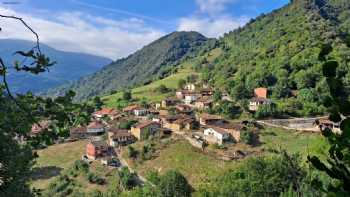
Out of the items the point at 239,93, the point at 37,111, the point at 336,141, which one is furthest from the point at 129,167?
the point at 336,141

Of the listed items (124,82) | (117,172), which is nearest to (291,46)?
(117,172)

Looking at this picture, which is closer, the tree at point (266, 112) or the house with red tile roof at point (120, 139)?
the house with red tile roof at point (120, 139)

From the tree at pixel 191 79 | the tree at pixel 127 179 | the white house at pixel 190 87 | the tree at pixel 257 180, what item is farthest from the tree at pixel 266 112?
the tree at pixel 191 79

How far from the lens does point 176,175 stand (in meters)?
32.8

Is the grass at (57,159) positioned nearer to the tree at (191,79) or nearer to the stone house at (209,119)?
the stone house at (209,119)

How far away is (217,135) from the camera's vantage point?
1774 inches

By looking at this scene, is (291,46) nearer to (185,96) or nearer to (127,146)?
(185,96)

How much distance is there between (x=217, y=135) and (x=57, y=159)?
18.1 meters

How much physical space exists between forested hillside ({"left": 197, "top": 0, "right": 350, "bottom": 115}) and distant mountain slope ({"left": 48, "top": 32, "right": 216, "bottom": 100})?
5949 cm

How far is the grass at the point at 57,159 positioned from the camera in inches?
1668

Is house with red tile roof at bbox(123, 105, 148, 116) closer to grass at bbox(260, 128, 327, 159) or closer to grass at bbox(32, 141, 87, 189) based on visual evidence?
grass at bbox(32, 141, 87, 189)

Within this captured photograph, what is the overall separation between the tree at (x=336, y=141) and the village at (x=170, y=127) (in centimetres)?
3766

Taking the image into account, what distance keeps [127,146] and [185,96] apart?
1943 cm

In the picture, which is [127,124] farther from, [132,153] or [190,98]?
[190,98]
